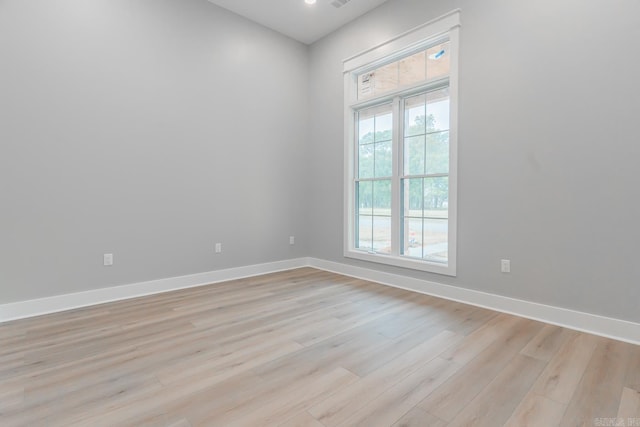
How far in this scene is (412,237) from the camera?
364 cm

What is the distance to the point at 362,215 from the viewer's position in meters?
4.30

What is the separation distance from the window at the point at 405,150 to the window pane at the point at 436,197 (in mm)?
11

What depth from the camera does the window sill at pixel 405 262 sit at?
3217mm

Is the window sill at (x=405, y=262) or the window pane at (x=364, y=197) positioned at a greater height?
the window pane at (x=364, y=197)

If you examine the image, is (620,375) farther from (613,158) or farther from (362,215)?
(362,215)

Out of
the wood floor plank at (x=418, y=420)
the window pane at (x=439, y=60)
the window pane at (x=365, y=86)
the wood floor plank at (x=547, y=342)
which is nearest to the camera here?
the wood floor plank at (x=418, y=420)

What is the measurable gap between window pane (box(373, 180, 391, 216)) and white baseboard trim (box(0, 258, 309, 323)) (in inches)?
64.5

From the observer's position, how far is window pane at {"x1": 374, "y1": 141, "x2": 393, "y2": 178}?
12.8 ft

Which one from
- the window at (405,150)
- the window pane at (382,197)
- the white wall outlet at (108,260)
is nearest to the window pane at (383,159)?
the window at (405,150)

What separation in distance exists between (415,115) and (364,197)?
125cm

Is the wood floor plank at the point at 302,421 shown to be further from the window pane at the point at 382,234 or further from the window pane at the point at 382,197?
the window pane at the point at 382,197

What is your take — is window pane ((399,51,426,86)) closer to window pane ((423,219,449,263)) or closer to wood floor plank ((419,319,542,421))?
window pane ((423,219,449,263))

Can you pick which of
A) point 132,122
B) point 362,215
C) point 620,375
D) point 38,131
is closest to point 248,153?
point 132,122

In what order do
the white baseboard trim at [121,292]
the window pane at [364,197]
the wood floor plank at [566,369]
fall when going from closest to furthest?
1. the wood floor plank at [566,369]
2. the white baseboard trim at [121,292]
3. the window pane at [364,197]
